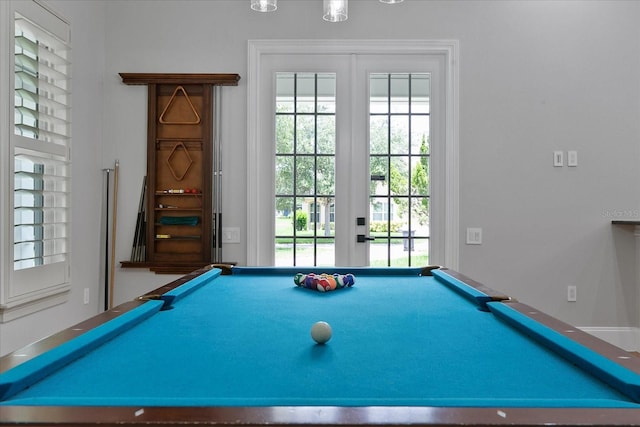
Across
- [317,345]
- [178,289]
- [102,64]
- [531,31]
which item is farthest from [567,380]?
[102,64]

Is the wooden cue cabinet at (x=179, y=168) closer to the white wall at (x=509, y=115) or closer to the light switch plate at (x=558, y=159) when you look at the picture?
the white wall at (x=509, y=115)

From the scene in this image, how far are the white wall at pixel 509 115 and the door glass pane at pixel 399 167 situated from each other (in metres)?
0.32

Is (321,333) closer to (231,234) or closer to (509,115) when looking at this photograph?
(231,234)

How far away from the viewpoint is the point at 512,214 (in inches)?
152

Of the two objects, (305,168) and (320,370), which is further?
(305,168)

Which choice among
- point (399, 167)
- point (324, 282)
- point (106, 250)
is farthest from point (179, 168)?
point (324, 282)

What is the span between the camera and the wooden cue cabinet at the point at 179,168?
3830mm

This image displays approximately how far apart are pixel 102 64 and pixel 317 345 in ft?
11.4

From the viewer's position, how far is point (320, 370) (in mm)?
1032

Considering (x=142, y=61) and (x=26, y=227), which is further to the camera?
(x=142, y=61)

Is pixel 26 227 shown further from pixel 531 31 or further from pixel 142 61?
pixel 531 31

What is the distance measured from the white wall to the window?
589 millimetres

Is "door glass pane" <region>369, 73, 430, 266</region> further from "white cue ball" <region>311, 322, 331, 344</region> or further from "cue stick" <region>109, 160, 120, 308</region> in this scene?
"white cue ball" <region>311, 322, 331, 344</region>

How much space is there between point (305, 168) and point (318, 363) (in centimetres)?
297
